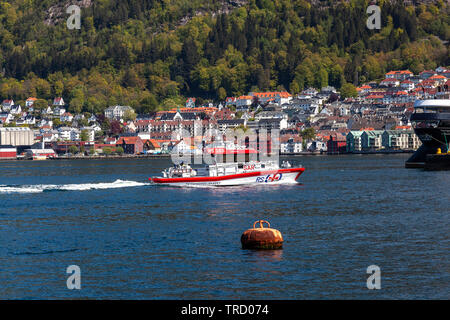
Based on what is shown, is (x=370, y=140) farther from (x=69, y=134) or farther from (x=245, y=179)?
(x=245, y=179)

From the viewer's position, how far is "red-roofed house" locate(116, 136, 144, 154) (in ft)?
579

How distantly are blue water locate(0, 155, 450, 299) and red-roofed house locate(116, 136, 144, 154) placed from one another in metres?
124

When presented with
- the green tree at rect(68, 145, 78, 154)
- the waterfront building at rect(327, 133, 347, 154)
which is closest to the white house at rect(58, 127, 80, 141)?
the green tree at rect(68, 145, 78, 154)

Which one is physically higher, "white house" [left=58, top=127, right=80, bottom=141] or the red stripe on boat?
"white house" [left=58, top=127, right=80, bottom=141]

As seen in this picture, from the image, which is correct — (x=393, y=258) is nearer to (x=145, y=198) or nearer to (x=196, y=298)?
(x=196, y=298)

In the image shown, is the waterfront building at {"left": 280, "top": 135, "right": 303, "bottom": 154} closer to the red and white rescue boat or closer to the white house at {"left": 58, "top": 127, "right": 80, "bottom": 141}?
the white house at {"left": 58, "top": 127, "right": 80, "bottom": 141}

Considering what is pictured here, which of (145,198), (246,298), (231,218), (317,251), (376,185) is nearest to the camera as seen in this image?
(246,298)

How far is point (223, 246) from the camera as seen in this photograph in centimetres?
2898

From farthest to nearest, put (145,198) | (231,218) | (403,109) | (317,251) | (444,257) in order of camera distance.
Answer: (403,109) < (145,198) < (231,218) < (317,251) < (444,257)

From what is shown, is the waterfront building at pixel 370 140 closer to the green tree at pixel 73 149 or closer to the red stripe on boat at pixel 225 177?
the green tree at pixel 73 149
